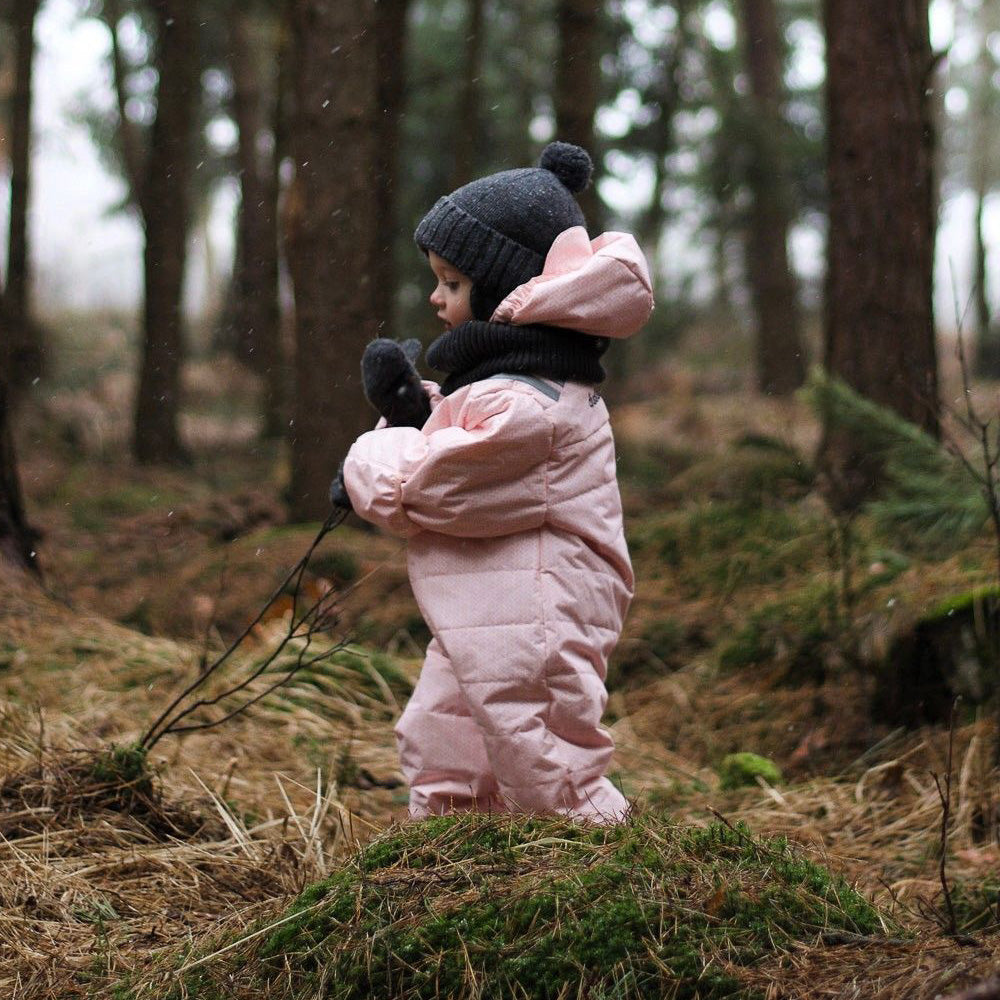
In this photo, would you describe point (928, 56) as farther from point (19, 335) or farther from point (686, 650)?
point (19, 335)

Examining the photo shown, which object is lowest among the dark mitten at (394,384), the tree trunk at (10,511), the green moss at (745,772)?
the green moss at (745,772)

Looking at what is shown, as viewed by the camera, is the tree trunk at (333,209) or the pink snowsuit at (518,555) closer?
the pink snowsuit at (518,555)

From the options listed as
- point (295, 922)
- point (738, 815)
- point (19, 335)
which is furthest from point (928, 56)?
point (19, 335)

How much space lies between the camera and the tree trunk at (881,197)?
26.0 ft

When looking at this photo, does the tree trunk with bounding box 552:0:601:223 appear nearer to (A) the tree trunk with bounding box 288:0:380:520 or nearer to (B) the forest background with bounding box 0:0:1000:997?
(B) the forest background with bounding box 0:0:1000:997

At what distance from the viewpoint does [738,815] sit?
15.0 ft

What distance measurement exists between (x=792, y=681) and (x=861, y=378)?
8.69 ft

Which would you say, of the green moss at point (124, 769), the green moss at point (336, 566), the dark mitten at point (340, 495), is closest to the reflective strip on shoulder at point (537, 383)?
the dark mitten at point (340, 495)

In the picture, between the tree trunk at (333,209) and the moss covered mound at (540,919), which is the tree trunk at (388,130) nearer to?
the tree trunk at (333,209)

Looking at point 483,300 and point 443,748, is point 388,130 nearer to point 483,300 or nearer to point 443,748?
point 483,300

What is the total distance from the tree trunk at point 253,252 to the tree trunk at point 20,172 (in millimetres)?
2476

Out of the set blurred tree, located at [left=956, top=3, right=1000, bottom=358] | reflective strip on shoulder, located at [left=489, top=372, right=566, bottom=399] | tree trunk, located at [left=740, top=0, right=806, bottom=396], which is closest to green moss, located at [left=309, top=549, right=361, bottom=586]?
reflective strip on shoulder, located at [left=489, top=372, right=566, bottom=399]

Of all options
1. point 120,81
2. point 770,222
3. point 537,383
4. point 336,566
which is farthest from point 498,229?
point 770,222

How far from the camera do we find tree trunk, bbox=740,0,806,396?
16453 mm
